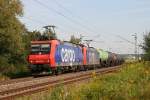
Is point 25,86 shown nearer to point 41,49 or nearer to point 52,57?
point 52,57

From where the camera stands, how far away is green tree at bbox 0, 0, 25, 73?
4197 cm

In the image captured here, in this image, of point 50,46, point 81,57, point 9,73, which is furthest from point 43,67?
point 81,57

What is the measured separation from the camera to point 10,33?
139 ft

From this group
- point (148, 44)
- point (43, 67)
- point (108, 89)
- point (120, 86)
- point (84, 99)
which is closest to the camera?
point (84, 99)

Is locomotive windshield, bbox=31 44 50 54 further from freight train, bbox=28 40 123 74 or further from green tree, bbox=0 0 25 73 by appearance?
green tree, bbox=0 0 25 73

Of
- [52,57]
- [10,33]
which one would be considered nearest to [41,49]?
[52,57]

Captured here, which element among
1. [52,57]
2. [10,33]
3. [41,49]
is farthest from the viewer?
[10,33]

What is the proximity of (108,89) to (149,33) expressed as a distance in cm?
3397

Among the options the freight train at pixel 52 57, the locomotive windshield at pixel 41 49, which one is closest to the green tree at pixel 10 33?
the freight train at pixel 52 57

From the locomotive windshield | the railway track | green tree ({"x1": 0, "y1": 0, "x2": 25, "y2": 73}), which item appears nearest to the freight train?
the locomotive windshield

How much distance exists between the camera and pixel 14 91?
19.8 metres

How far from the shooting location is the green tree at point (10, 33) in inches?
1652

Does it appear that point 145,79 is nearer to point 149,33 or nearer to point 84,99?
point 84,99

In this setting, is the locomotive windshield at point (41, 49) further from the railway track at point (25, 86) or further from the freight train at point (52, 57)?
the railway track at point (25, 86)
